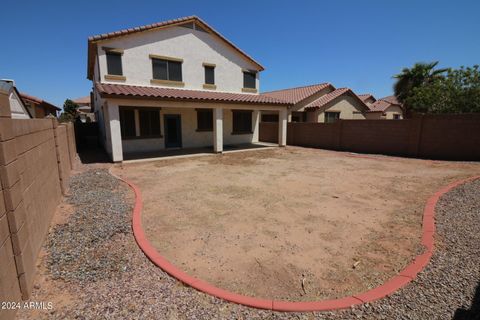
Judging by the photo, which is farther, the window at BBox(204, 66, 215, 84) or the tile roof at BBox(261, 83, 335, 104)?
the tile roof at BBox(261, 83, 335, 104)

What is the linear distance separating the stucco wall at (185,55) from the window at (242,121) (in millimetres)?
1767

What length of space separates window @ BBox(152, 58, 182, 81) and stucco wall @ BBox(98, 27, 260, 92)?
11.4 inches

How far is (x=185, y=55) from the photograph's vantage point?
15.2 m

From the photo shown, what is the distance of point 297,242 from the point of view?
407 centimetres

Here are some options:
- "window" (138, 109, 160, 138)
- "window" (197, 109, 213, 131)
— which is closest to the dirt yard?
"window" (138, 109, 160, 138)

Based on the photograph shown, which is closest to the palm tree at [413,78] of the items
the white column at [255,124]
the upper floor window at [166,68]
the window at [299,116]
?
the window at [299,116]

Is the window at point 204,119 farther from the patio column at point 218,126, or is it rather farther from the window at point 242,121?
the patio column at point 218,126

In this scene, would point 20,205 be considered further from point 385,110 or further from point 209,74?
point 385,110

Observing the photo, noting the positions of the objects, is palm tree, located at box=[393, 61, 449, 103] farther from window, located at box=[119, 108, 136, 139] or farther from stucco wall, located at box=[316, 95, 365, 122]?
window, located at box=[119, 108, 136, 139]

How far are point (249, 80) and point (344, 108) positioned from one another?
11505 millimetres

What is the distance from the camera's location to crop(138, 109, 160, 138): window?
14047 millimetres

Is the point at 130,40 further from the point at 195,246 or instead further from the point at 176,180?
the point at 195,246

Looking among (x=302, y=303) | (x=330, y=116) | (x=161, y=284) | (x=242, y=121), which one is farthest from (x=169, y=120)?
(x=330, y=116)

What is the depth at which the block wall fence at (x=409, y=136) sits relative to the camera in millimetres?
11547
